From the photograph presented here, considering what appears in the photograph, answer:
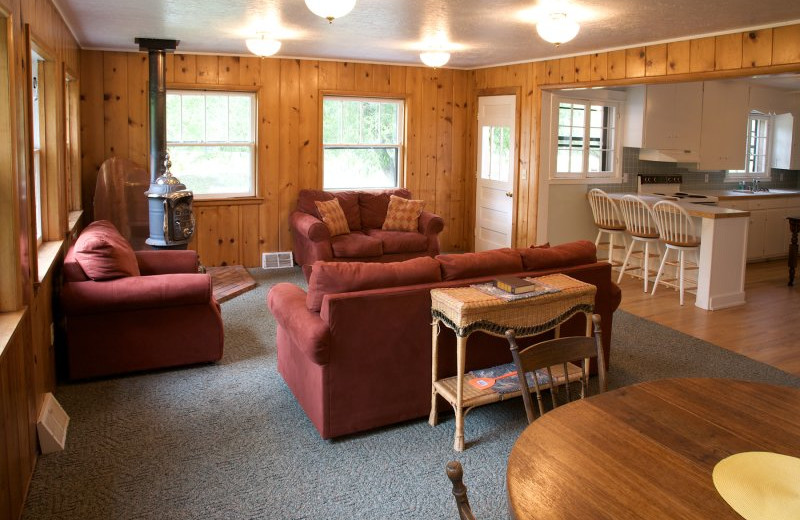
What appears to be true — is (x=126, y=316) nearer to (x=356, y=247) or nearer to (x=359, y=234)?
(x=356, y=247)

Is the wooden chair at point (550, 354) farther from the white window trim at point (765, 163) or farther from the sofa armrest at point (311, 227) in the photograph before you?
the white window trim at point (765, 163)

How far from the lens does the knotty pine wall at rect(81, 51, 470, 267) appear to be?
671 cm

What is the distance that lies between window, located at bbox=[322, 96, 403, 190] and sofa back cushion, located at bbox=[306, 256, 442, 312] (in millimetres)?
4510

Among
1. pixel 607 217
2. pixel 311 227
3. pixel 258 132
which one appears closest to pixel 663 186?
pixel 607 217

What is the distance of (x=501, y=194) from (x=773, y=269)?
3.36m

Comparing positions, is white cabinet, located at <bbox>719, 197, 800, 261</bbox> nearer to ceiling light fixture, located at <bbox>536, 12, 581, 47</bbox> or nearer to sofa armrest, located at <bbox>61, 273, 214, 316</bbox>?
ceiling light fixture, located at <bbox>536, 12, 581, 47</bbox>

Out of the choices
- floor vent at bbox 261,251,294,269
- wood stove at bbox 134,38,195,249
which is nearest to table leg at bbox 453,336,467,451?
wood stove at bbox 134,38,195,249

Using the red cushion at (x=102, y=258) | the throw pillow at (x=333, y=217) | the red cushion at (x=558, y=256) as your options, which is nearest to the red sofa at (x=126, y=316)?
the red cushion at (x=102, y=258)

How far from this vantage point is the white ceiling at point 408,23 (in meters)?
4.40

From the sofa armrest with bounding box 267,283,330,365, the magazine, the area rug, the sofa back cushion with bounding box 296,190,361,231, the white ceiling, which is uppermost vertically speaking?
the white ceiling

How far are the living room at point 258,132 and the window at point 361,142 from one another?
0.54ft

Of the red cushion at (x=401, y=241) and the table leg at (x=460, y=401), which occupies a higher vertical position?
the red cushion at (x=401, y=241)

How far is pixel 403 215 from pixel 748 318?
136 inches

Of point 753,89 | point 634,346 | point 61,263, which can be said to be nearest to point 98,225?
point 61,263
